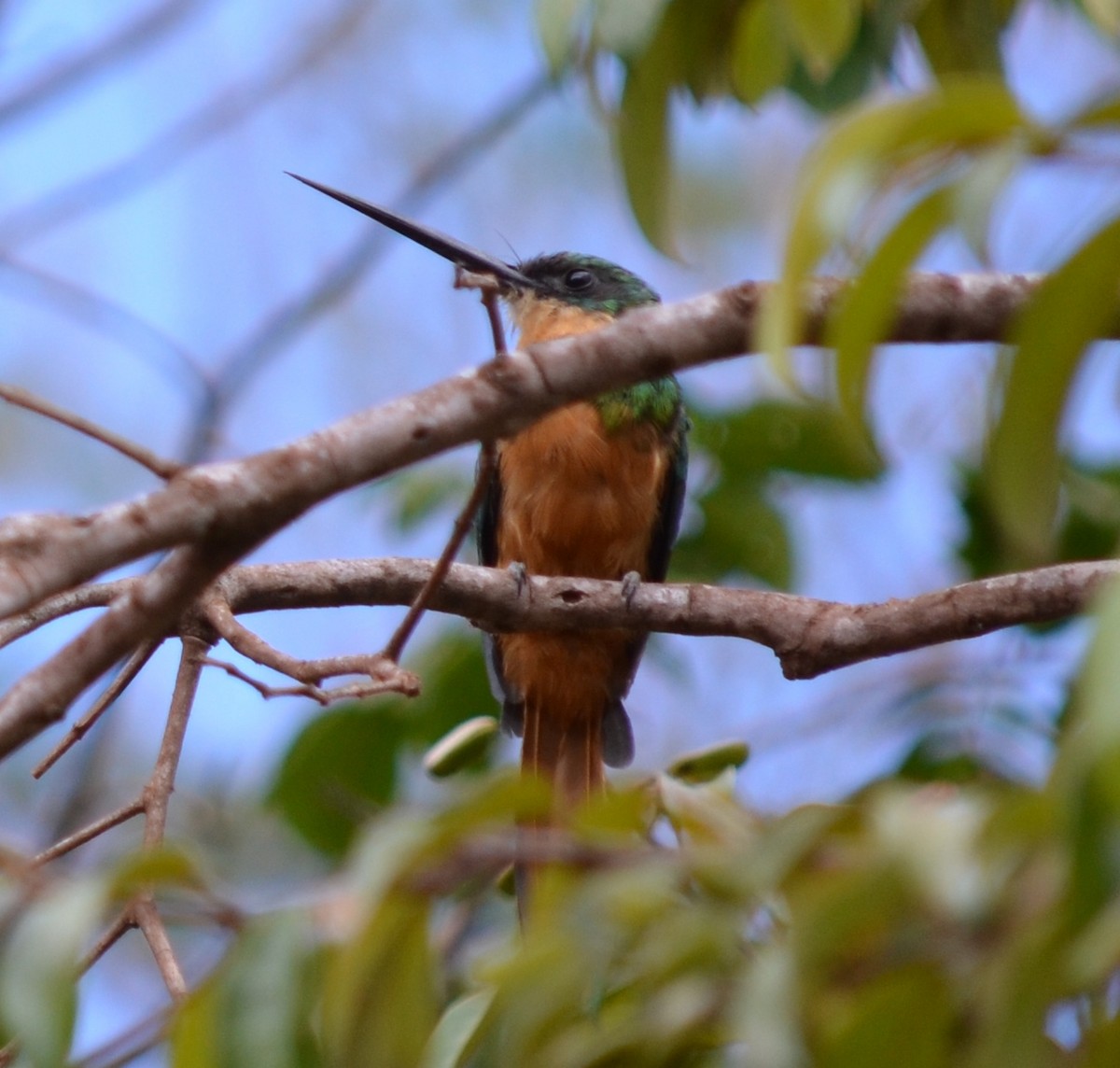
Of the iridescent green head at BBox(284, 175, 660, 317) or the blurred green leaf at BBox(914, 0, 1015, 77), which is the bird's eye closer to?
the iridescent green head at BBox(284, 175, 660, 317)

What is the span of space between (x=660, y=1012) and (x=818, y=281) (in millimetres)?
849

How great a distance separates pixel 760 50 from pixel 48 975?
1.38 metres

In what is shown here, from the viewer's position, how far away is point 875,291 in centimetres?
107

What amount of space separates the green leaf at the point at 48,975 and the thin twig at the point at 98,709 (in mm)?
917

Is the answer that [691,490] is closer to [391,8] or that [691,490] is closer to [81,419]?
[81,419]

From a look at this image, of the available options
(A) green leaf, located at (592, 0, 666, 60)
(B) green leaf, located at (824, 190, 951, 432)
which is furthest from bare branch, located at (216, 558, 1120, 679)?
(B) green leaf, located at (824, 190, 951, 432)

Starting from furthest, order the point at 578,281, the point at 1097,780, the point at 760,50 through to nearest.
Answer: the point at 578,281 → the point at 760,50 → the point at 1097,780

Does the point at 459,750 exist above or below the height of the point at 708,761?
above

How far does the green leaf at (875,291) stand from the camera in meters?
1.04

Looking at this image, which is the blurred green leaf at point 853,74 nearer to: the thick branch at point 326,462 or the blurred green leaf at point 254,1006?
the thick branch at point 326,462

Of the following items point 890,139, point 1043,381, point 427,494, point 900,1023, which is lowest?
point 900,1023

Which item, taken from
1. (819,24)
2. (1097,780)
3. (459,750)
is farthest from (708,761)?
(1097,780)

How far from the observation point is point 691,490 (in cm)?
364

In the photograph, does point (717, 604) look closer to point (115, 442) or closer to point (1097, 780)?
point (115, 442)
